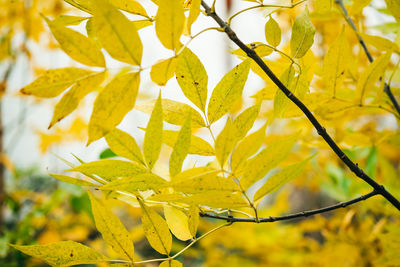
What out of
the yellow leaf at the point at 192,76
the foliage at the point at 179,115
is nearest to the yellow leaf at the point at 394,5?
the foliage at the point at 179,115

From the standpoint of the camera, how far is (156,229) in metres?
0.29

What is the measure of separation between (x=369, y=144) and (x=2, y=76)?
5.50 feet

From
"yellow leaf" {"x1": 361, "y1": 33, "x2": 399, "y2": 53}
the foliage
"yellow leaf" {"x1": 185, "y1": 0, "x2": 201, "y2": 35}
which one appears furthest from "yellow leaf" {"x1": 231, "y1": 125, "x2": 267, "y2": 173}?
"yellow leaf" {"x1": 361, "y1": 33, "x2": 399, "y2": 53}

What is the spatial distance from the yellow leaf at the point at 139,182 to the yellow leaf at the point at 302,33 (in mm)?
185

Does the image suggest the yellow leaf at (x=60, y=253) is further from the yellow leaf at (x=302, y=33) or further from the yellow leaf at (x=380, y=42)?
the yellow leaf at (x=380, y=42)

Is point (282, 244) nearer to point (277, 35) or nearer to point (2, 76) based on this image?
point (277, 35)

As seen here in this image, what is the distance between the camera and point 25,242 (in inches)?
35.2

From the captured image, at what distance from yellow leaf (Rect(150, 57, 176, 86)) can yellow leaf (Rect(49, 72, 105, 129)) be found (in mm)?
42

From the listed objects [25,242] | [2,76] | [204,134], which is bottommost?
[25,242]

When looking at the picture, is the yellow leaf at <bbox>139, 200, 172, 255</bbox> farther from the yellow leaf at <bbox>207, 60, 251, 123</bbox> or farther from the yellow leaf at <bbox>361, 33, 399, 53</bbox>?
the yellow leaf at <bbox>361, 33, 399, 53</bbox>

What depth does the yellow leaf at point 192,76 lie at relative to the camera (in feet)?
0.92

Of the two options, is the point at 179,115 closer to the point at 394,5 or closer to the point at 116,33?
the point at 116,33

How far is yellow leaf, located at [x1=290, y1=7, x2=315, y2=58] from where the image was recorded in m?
0.28

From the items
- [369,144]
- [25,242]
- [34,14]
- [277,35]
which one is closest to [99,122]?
[277,35]
